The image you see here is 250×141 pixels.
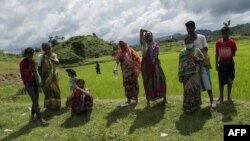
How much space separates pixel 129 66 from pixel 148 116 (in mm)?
1390

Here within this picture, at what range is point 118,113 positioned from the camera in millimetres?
Answer: 9906

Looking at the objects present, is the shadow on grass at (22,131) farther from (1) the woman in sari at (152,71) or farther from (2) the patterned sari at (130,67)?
(1) the woman in sari at (152,71)

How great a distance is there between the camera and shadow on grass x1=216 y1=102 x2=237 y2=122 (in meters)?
8.61

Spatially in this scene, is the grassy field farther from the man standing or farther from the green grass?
the man standing

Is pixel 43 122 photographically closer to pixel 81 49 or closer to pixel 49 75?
pixel 49 75

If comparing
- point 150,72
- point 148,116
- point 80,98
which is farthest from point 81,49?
point 148,116

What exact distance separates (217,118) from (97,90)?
701 cm

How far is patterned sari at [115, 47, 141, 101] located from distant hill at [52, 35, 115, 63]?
36543mm

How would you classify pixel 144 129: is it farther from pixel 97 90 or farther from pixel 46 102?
pixel 97 90

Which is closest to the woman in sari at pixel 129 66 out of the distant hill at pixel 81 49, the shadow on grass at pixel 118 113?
the shadow on grass at pixel 118 113

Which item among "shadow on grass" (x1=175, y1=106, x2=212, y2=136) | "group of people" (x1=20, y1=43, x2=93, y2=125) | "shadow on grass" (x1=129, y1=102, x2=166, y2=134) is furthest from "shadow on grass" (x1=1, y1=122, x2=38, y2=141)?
"shadow on grass" (x1=175, y1=106, x2=212, y2=136)

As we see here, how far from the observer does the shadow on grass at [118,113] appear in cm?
960

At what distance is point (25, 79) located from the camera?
9836 mm

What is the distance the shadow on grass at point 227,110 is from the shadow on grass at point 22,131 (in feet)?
14.1
